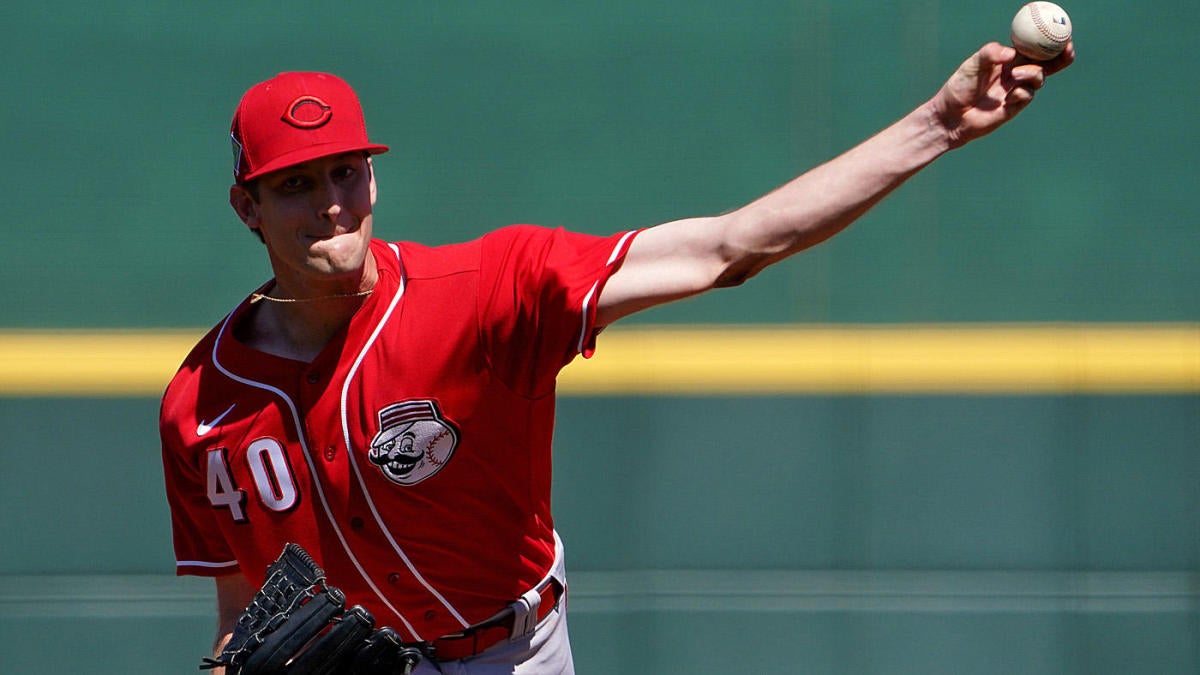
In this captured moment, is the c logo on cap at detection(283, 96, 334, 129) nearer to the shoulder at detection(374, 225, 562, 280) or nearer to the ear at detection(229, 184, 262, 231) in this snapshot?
the ear at detection(229, 184, 262, 231)

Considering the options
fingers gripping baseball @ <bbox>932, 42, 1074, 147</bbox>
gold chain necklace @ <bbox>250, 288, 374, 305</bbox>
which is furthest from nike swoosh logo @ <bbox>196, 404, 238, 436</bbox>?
fingers gripping baseball @ <bbox>932, 42, 1074, 147</bbox>

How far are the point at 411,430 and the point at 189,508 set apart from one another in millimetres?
571

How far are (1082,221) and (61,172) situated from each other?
3.39 m

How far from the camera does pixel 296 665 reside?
242 centimetres

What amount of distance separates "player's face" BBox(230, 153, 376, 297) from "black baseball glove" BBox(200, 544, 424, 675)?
54cm

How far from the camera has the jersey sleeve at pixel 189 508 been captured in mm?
2619

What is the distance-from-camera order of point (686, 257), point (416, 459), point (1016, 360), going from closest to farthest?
point (686, 257) < point (416, 459) < point (1016, 360)

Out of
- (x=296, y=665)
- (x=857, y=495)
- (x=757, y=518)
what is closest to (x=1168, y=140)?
(x=857, y=495)

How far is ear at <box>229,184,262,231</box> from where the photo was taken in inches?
102

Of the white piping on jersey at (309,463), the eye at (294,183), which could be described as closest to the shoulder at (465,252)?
the eye at (294,183)

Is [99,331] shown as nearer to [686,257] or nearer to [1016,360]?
[686,257]

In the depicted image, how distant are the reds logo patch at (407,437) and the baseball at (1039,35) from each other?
124cm

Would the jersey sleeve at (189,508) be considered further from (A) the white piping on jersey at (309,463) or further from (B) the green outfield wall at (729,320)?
(B) the green outfield wall at (729,320)

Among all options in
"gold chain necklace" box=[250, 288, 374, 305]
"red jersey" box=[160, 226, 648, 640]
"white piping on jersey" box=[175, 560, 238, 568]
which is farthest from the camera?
"white piping on jersey" box=[175, 560, 238, 568]
